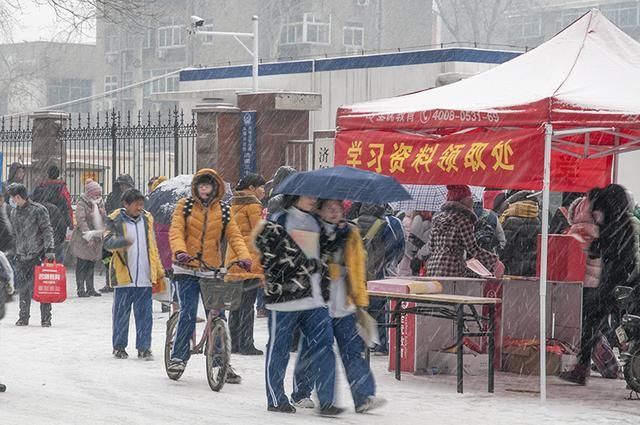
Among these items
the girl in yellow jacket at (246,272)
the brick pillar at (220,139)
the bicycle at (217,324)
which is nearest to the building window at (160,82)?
the brick pillar at (220,139)

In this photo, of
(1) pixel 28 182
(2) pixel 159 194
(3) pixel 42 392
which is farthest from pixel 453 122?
(1) pixel 28 182

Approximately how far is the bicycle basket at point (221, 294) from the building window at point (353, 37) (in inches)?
2569

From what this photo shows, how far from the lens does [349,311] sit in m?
10.6

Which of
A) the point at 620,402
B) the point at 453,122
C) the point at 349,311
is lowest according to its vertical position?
the point at 620,402

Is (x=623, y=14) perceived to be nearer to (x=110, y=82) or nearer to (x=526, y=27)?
(x=526, y=27)

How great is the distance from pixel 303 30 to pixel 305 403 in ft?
211

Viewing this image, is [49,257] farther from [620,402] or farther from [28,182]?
[28,182]

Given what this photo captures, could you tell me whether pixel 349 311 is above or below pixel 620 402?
above

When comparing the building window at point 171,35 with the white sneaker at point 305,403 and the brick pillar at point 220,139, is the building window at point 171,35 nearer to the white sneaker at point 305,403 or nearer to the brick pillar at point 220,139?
the brick pillar at point 220,139

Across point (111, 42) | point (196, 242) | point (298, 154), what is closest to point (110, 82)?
point (111, 42)

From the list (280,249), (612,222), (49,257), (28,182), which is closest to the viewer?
(280,249)

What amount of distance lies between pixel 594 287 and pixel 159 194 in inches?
240

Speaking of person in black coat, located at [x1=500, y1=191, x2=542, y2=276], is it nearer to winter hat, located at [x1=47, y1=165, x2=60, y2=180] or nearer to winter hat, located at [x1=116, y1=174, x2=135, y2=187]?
winter hat, located at [x1=116, y1=174, x2=135, y2=187]

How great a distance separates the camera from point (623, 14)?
89.1 metres
